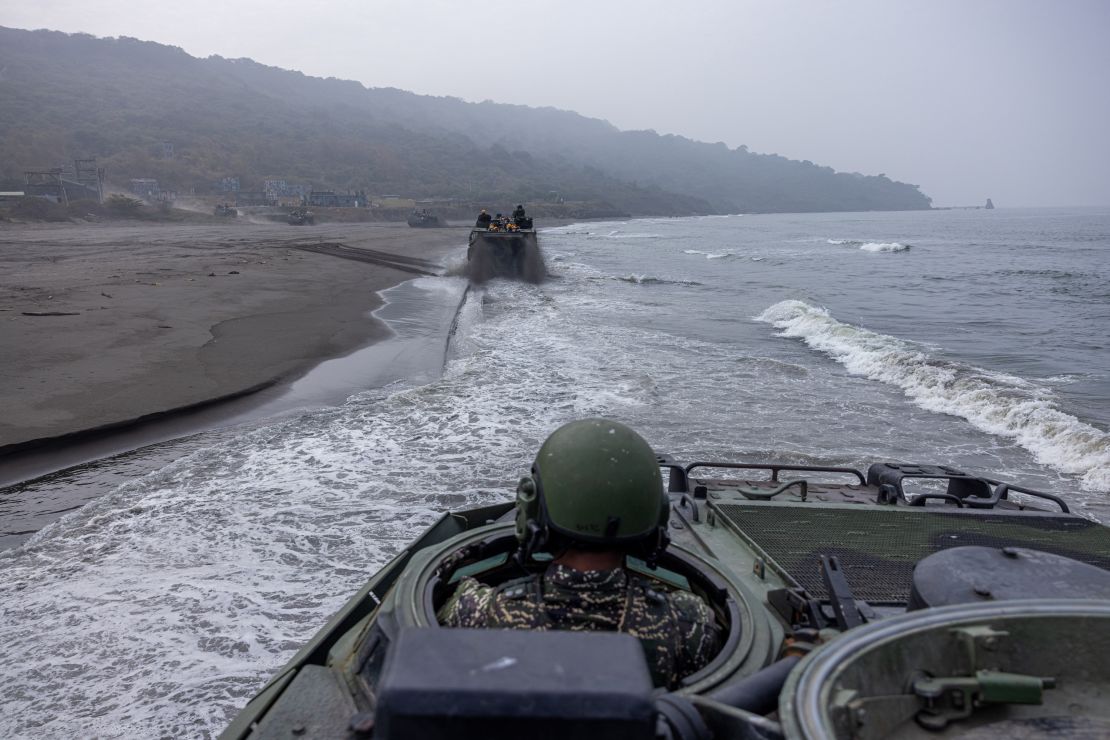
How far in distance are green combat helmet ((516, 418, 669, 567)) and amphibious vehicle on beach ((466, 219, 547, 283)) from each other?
28.2 meters

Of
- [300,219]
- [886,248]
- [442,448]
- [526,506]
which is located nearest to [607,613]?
[526,506]

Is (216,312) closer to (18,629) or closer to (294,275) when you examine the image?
(294,275)

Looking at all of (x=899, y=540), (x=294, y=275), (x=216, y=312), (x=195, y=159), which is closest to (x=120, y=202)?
(x=195, y=159)

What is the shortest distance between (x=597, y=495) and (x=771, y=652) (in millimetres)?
860

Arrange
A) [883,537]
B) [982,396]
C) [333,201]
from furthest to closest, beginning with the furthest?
[333,201] < [982,396] < [883,537]

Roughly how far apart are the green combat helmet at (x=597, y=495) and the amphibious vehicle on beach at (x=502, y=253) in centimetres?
2821

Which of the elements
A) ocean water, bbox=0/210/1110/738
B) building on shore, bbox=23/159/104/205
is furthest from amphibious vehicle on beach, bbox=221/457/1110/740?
building on shore, bbox=23/159/104/205

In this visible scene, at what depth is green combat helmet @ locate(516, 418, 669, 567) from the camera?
2646mm

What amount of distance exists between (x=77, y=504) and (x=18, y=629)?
2634 millimetres

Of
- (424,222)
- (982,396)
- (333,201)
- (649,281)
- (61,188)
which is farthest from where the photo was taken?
(333,201)

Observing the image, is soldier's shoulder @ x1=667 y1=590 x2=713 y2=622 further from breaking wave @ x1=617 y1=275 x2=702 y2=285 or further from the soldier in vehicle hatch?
breaking wave @ x1=617 y1=275 x2=702 y2=285

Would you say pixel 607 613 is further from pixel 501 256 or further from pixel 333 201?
pixel 333 201

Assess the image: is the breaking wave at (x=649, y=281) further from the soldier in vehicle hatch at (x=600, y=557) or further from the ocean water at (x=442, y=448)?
the soldier in vehicle hatch at (x=600, y=557)

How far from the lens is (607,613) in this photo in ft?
8.70
